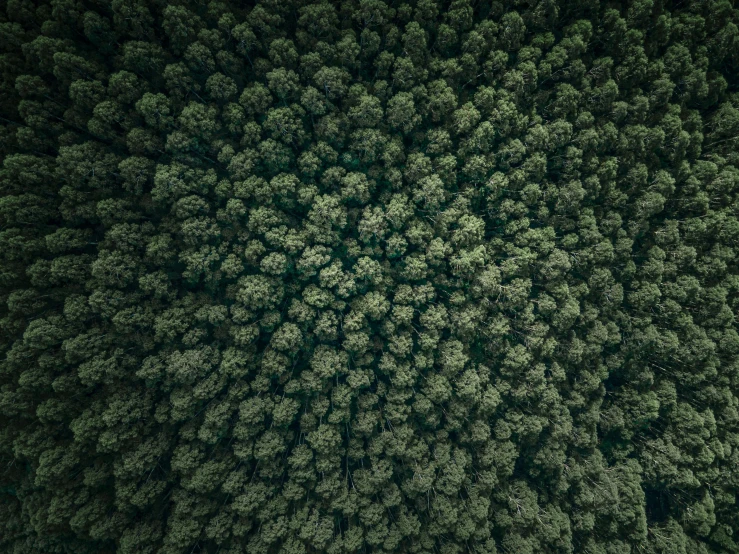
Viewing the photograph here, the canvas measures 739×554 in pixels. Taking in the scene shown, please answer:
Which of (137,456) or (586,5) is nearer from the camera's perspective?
(137,456)

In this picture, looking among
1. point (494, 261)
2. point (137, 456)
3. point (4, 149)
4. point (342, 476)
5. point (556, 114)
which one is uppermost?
point (556, 114)

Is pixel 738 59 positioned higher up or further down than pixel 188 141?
higher up

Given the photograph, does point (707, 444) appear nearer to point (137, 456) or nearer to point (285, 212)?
point (285, 212)

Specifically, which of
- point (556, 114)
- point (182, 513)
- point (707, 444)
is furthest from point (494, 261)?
point (182, 513)

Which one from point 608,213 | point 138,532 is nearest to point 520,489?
point 608,213

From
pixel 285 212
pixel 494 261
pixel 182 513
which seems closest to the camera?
pixel 182 513

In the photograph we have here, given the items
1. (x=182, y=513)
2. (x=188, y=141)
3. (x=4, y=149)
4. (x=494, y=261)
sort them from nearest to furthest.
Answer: (x=4, y=149) < (x=188, y=141) < (x=182, y=513) < (x=494, y=261)
